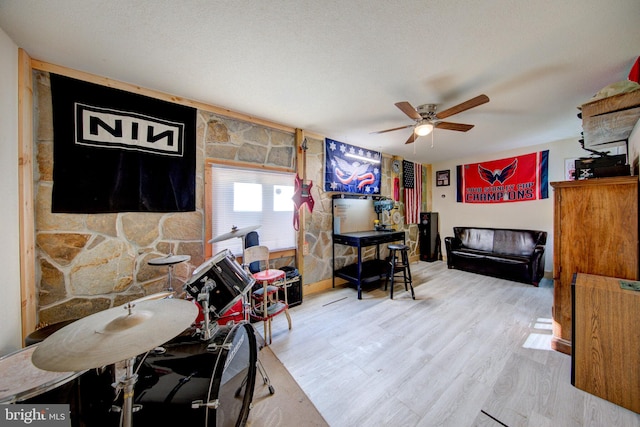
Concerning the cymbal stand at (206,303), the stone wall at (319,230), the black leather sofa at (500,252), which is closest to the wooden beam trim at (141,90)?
the stone wall at (319,230)

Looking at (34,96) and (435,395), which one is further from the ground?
(34,96)

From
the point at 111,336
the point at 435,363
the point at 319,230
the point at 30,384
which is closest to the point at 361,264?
the point at 319,230

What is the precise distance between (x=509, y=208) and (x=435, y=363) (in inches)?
168

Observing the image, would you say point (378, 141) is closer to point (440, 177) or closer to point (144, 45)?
point (440, 177)

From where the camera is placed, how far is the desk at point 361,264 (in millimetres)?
3291

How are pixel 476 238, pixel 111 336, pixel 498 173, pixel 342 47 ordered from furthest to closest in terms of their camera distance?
pixel 476 238
pixel 498 173
pixel 342 47
pixel 111 336

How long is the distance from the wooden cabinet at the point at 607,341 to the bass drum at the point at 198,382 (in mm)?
2358

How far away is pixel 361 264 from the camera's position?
11.4ft

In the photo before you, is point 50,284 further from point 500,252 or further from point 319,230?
point 500,252

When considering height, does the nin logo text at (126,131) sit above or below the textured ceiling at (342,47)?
below

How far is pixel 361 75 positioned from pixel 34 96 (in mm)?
2714

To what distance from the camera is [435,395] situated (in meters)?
1.54

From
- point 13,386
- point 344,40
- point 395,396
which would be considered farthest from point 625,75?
point 13,386

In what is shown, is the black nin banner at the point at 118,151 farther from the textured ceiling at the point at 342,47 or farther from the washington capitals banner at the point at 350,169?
the washington capitals banner at the point at 350,169
